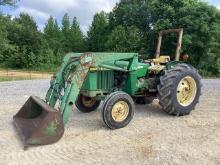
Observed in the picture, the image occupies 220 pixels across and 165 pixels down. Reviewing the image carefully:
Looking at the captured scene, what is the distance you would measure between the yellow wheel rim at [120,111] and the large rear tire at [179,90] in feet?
3.40

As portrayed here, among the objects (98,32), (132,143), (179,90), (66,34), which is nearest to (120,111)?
(132,143)

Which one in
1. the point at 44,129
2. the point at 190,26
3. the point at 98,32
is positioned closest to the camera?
the point at 44,129

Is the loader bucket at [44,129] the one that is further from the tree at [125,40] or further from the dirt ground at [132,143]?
the tree at [125,40]

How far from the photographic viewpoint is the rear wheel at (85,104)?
9.78 m

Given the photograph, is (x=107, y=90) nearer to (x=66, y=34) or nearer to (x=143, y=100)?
(x=143, y=100)

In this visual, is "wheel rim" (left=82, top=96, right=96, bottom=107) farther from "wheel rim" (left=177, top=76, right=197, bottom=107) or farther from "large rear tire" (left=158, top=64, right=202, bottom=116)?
"wheel rim" (left=177, top=76, right=197, bottom=107)

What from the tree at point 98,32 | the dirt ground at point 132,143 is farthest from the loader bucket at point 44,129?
the tree at point 98,32

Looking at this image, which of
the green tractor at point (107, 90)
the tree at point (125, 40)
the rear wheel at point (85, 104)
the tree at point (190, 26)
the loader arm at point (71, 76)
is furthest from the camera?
the tree at point (125, 40)

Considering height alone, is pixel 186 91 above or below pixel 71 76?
below

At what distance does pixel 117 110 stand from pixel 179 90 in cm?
182

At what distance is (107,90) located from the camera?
28.9ft

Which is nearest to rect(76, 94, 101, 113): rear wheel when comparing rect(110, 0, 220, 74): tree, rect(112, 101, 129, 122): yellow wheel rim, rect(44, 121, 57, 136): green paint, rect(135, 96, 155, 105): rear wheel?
rect(135, 96, 155, 105): rear wheel

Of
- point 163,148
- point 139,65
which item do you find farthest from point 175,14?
point 163,148

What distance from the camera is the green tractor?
23.9 ft
